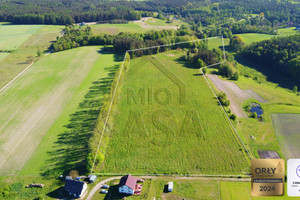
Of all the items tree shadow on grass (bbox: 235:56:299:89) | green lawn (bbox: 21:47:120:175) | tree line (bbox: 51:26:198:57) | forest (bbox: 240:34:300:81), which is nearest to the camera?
green lawn (bbox: 21:47:120:175)

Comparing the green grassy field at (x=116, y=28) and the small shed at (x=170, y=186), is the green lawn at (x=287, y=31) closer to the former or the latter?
the green grassy field at (x=116, y=28)

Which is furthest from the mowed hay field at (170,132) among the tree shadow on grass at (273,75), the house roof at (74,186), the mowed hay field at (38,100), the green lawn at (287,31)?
the green lawn at (287,31)

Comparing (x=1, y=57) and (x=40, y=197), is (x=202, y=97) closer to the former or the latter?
(x=40, y=197)

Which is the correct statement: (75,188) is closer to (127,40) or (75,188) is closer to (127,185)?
(127,185)

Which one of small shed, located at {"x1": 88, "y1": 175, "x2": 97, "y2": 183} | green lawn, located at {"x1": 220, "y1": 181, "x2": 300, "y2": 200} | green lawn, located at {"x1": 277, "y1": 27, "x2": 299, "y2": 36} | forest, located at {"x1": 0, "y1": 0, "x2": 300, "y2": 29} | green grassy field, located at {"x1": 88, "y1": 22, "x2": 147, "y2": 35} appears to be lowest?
green lawn, located at {"x1": 220, "y1": 181, "x2": 300, "y2": 200}

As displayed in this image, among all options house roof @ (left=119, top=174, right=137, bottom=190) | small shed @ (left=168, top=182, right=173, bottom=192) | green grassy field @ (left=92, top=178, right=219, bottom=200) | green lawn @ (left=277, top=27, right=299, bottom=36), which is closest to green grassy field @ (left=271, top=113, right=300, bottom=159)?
green grassy field @ (left=92, top=178, right=219, bottom=200)

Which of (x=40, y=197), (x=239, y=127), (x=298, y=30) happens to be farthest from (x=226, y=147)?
(x=298, y=30)

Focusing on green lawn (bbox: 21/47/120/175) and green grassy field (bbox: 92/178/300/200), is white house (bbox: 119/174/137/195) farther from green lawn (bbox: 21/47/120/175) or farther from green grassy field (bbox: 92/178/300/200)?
green lawn (bbox: 21/47/120/175)
